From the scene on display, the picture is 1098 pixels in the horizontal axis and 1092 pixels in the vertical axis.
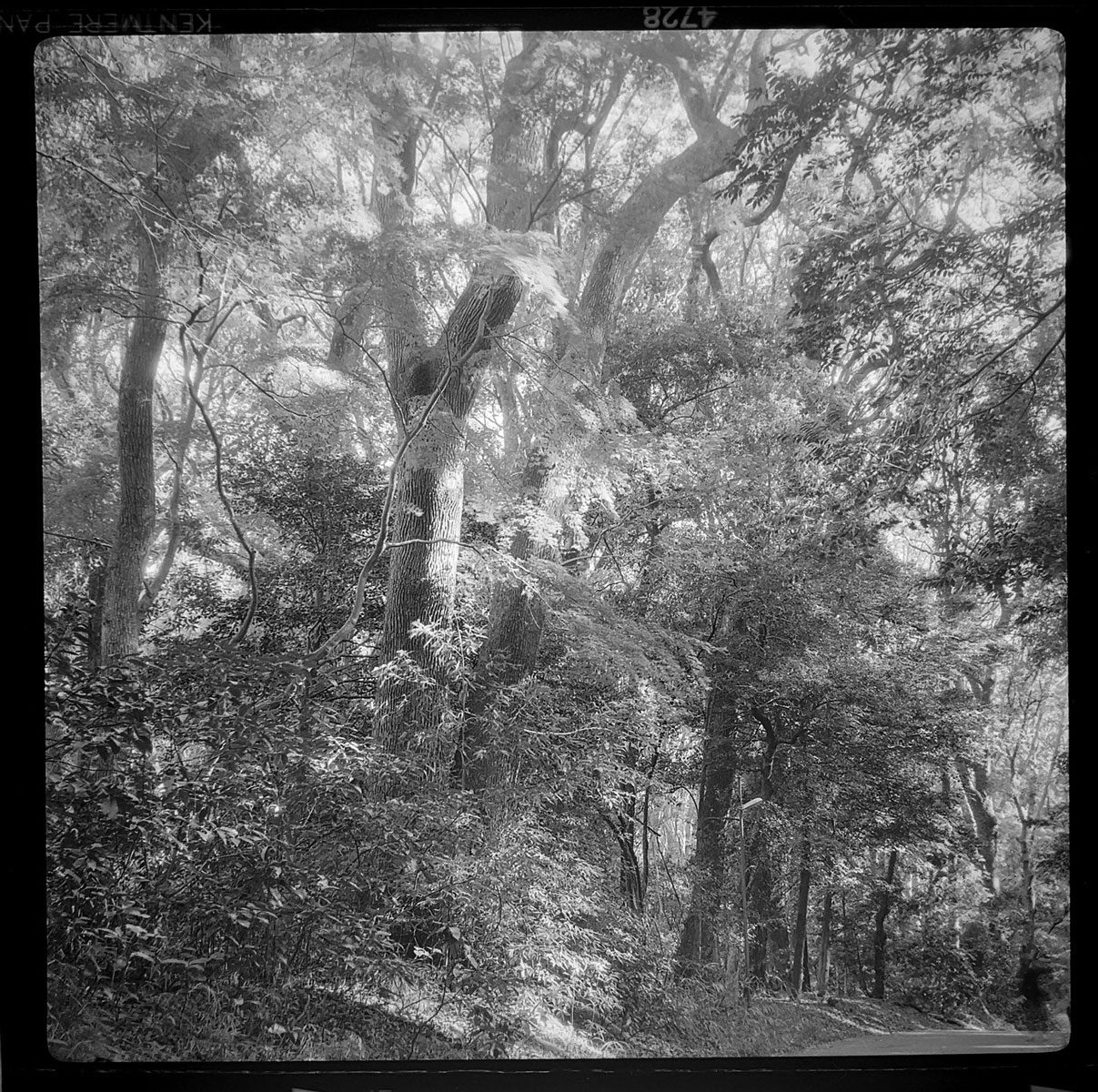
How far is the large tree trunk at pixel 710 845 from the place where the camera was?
1.73 meters

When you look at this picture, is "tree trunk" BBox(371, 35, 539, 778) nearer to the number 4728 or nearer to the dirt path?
the number 4728

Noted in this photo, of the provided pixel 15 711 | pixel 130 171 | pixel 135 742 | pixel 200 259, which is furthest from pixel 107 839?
pixel 130 171

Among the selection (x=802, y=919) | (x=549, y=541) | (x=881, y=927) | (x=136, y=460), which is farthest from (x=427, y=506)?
(x=881, y=927)

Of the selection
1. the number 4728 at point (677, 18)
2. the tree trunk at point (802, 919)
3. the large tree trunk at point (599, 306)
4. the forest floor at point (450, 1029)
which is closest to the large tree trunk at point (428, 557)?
the large tree trunk at point (599, 306)

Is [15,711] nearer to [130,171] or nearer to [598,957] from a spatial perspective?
[130,171]

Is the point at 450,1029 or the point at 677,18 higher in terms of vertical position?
the point at 677,18

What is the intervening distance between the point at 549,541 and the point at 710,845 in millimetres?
1052

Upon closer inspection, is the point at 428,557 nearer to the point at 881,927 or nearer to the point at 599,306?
the point at 599,306

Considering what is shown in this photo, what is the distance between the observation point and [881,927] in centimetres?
168

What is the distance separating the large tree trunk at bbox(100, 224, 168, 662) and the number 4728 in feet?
4.74

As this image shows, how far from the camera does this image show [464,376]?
6.00 ft

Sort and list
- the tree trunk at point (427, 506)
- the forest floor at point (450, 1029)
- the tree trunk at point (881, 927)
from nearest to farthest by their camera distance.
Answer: the forest floor at point (450, 1029) < the tree trunk at point (881, 927) < the tree trunk at point (427, 506)

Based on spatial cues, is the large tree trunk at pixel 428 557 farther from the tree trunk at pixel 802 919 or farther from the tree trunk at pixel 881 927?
the tree trunk at pixel 881 927

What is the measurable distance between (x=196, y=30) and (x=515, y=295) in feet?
3.39
